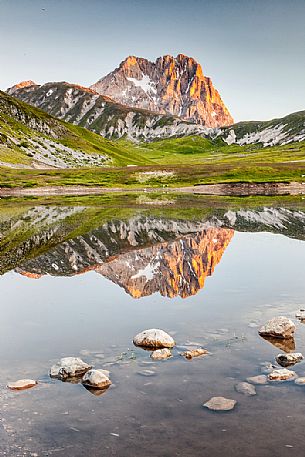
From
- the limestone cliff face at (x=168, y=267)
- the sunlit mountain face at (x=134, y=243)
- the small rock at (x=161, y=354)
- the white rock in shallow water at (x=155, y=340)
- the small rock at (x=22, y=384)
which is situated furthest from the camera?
the sunlit mountain face at (x=134, y=243)

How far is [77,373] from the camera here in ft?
60.1

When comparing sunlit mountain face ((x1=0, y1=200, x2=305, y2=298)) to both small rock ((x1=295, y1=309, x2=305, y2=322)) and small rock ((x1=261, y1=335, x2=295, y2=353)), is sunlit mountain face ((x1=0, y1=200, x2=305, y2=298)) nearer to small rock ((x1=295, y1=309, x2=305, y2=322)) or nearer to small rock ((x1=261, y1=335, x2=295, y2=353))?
small rock ((x1=295, y1=309, x2=305, y2=322))

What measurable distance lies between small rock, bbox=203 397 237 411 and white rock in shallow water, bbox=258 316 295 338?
710cm

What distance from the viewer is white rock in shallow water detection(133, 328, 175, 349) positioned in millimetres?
21156

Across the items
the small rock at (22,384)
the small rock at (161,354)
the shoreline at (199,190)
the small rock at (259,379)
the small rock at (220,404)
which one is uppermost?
the shoreline at (199,190)

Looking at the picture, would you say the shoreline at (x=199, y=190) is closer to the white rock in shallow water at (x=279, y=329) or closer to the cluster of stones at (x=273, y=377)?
the white rock in shallow water at (x=279, y=329)

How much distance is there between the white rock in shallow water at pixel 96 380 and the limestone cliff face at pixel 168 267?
13.8 m

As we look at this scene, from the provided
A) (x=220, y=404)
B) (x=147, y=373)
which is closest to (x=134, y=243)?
(x=147, y=373)

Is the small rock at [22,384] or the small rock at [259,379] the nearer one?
the small rock at [22,384]

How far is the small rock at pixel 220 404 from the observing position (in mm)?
15333

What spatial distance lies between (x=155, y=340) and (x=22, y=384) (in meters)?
6.20

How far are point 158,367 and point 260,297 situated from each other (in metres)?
13.0

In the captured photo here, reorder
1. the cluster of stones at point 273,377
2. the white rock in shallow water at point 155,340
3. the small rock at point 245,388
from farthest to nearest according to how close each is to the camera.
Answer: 1. the white rock in shallow water at point 155,340
2. the small rock at point 245,388
3. the cluster of stones at point 273,377

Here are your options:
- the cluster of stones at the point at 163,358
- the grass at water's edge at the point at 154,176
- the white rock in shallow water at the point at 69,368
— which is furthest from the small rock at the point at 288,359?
the grass at water's edge at the point at 154,176
